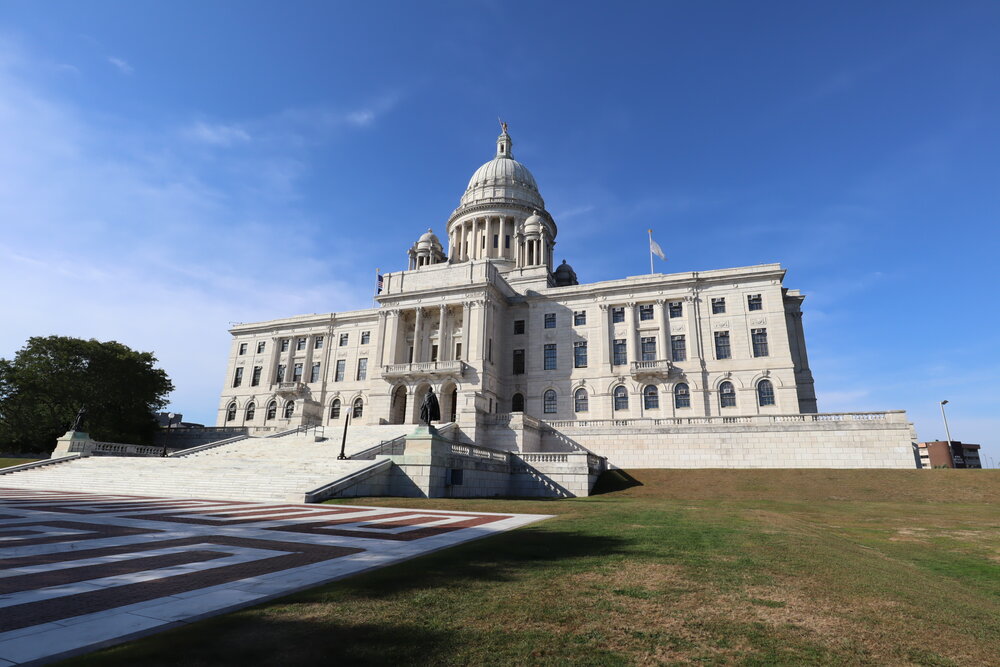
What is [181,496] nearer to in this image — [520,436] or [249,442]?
[249,442]

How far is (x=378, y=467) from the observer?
84.8 ft

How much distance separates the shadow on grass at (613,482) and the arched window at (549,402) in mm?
16703

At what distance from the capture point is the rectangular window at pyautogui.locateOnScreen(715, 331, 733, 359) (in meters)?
51.6

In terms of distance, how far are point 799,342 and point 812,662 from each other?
59.0 metres

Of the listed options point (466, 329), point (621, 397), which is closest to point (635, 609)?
point (621, 397)

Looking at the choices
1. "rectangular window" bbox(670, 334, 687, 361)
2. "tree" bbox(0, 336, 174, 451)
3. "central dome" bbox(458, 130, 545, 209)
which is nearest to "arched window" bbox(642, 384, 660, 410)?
"rectangular window" bbox(670, 334, 687, 361)

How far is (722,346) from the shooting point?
171ft

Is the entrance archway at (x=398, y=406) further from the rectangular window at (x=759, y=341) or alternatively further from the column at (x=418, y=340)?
the rectangular window at (x=759, y=341)

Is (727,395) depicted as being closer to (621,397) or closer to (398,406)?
→ (621,397)

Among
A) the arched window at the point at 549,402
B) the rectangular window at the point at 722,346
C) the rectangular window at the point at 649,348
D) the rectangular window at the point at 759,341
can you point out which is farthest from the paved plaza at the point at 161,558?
the rectangular window at the point at 759,341

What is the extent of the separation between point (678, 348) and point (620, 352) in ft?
19.1

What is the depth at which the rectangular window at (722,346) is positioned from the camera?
51553mm

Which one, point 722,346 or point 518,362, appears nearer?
point 722,346

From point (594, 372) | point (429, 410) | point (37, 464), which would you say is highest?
point (594, 372)
